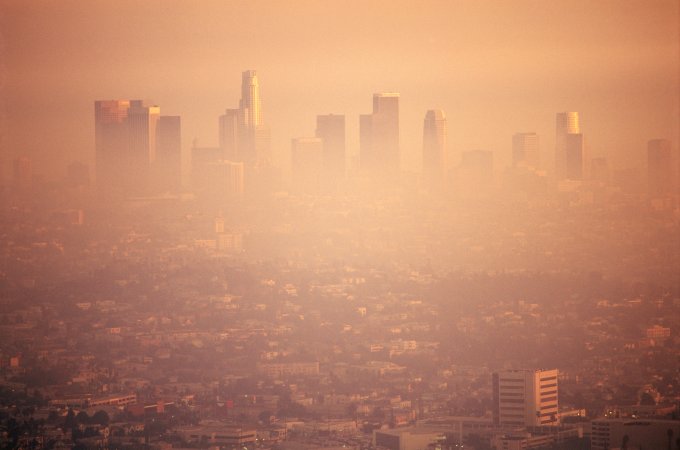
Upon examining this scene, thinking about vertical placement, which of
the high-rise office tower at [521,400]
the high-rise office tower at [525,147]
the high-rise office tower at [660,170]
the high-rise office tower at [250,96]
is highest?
the high-rise office tower at [250,96]

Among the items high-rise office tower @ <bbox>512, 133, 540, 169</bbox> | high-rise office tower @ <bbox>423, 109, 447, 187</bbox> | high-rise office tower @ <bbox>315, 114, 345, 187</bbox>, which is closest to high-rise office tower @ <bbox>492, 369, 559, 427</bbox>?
high-rise office tower @ <bbox>512, 133, 540, 169</bbox>

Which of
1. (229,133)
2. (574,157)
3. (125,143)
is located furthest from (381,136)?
(125,143)

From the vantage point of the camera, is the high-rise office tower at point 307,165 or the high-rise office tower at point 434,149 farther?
the high-rise office tower at point 307,165

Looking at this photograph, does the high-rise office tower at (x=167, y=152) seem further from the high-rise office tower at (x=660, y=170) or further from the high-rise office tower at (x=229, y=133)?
the high-rise office tower at (x=660, y=170)

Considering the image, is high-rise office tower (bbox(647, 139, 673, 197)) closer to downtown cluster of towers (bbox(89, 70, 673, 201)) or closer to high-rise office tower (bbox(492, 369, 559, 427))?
downtown cluster of towers (bbox(89, 70, 673, 201))

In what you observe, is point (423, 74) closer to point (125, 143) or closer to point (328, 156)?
point (328, 156)

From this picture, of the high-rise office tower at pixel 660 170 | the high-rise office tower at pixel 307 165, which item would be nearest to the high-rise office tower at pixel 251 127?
the high-rise office tower at pixel 307 165
